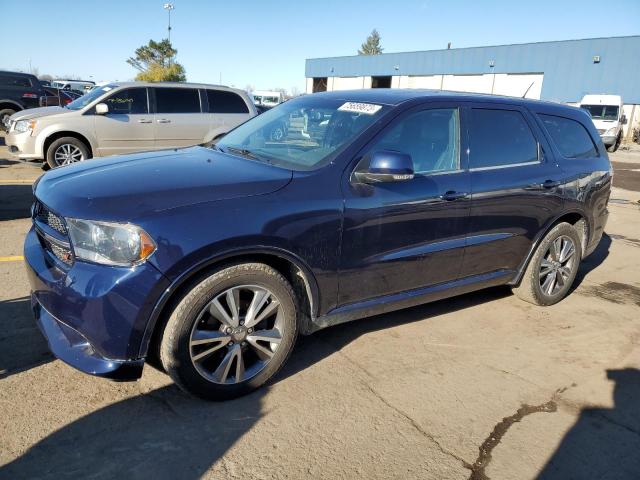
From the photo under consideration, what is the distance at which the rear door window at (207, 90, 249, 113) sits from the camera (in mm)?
9867

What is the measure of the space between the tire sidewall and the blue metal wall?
35.1m

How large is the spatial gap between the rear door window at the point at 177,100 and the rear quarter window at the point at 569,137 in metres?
6.97

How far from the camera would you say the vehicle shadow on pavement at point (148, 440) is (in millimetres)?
2326

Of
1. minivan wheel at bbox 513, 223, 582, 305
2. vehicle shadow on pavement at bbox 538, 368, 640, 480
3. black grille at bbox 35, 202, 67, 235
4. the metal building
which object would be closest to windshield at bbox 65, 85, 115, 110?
black grille at bbox 35, 202, 67, 235

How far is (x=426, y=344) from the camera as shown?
3.78 metres

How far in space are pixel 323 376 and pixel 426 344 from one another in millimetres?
944

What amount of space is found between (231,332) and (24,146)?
25.8ft

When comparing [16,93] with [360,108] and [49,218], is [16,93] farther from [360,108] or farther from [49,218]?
[360,108]

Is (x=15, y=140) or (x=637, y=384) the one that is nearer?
(x=637, y=384)

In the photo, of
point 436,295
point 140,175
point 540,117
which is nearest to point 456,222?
point 436,295

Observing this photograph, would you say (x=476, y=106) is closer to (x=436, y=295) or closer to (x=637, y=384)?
(x=436, y=295)

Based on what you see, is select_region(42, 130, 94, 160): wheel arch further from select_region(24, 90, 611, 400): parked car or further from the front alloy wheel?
the front alloy wheel

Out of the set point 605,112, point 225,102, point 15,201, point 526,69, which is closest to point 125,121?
point 225,102

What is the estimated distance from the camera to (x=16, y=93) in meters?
17.4
